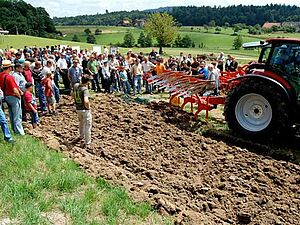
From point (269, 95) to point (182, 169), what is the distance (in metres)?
2.66

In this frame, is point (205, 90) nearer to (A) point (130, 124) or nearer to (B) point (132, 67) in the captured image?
(A) point (130, 124)

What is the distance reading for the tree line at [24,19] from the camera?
7106 cm

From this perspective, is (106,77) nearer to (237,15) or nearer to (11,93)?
(11,93)

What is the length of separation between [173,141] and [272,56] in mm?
2784

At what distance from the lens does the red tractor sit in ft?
24.7

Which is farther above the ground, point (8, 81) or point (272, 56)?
point (272, 56)

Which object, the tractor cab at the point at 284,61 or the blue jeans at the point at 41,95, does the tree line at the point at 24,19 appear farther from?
the tractor cab at the point at 284,61

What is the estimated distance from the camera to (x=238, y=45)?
62031 mm

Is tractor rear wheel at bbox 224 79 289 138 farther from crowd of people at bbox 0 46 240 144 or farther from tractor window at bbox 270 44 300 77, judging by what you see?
crowd of people at bbox 0 46 240 144

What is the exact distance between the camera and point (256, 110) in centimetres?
813

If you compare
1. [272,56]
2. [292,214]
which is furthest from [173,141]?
[292,214]

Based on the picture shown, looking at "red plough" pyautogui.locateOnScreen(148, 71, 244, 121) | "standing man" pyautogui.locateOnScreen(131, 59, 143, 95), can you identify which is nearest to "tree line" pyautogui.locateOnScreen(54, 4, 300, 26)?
"standing man" pyautogui.locateOnScreen(131, 59, 143, 95)

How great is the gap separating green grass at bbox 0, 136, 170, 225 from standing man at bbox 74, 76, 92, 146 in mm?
1583

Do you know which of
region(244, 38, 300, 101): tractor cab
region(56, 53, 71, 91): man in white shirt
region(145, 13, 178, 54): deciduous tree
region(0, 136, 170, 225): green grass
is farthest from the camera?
region(145, 13, 178, 54): deciduous tree
